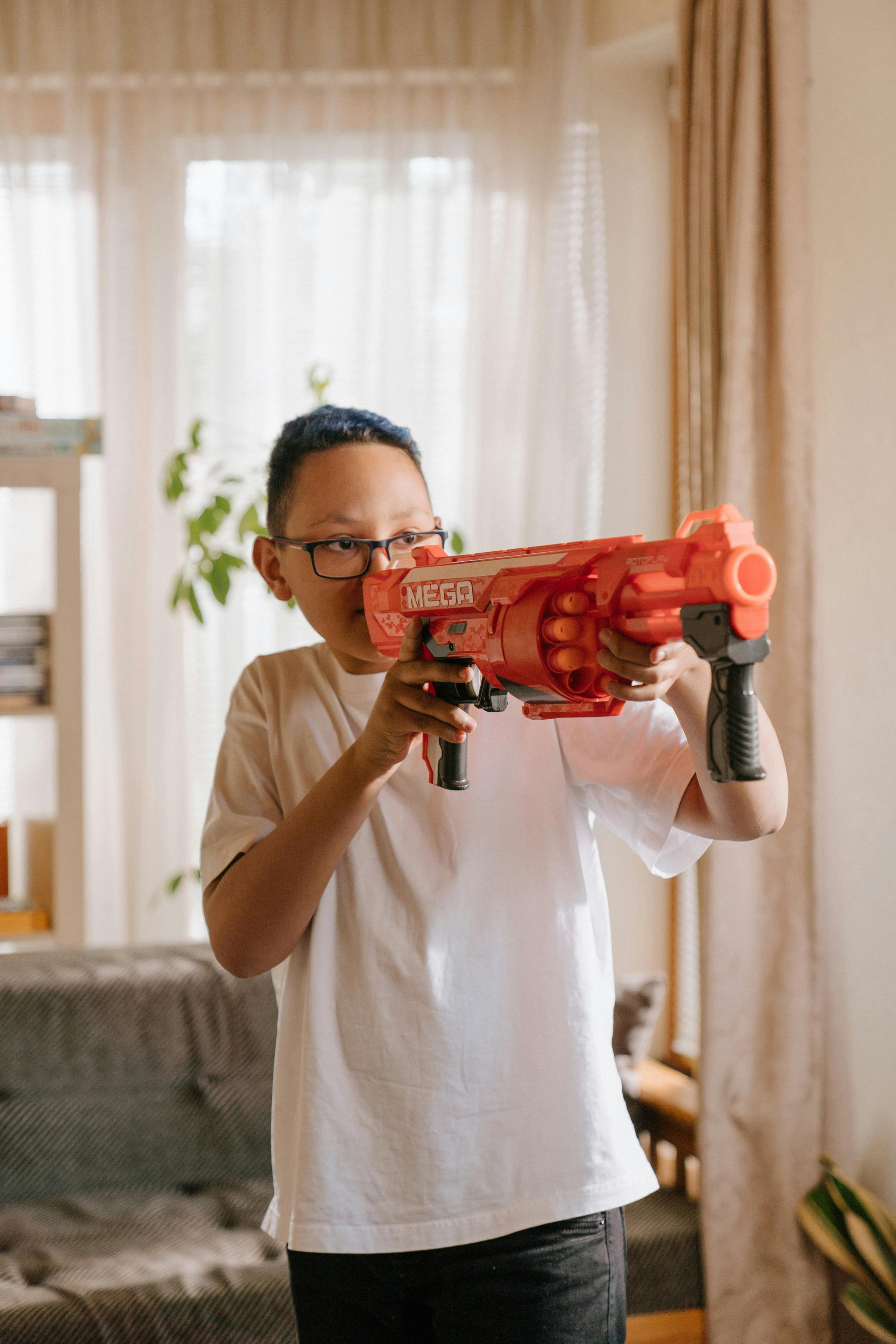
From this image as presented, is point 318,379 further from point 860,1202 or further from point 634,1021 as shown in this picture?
point 860,1202

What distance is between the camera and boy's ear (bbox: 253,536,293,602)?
0.99 m

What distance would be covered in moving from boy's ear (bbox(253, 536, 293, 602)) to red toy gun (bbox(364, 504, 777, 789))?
0.14 metres

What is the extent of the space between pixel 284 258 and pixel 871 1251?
2373 mm

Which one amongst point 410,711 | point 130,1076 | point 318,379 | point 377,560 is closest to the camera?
point 410,711

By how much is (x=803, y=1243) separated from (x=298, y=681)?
4.94 feet

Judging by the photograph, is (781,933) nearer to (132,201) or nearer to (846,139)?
(846,139)

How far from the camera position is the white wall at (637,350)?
2674 millimetres

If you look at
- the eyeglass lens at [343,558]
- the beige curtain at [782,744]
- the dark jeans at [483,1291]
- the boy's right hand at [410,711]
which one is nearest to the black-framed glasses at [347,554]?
the eyeglass lens at [343,558]

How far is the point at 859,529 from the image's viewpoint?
6.15 ft

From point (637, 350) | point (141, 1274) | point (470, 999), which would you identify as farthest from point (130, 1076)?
point (637, 350)

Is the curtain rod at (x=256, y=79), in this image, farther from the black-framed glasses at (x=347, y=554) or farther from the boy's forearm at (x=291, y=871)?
the boy's forearm at (x=291, y=871)

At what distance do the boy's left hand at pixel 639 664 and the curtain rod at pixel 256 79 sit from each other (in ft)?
8.00

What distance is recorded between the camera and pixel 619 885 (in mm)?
2709

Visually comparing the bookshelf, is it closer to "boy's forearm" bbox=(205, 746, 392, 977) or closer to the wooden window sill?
the wooden window sill
